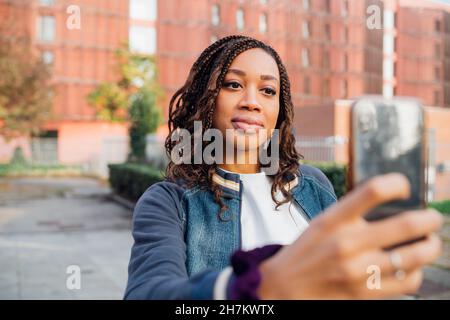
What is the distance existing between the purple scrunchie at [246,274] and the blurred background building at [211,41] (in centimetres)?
2488

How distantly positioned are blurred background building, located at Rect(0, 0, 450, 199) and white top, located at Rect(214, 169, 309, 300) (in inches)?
951

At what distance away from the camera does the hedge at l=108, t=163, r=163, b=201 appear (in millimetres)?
11178

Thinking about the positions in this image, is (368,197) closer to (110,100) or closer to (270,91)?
(270,91)

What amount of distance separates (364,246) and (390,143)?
0.52 feet

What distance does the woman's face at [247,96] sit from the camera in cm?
138

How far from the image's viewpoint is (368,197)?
23.9 inches

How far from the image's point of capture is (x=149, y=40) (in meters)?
34.9

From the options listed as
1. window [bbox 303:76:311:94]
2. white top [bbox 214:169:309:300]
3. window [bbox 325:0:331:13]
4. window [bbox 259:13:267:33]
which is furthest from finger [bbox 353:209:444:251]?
window [bbox 325:0:331:13]

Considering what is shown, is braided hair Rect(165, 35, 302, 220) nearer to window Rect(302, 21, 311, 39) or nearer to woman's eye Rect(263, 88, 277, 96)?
woman's eye Rect(263, 88, 277, 96)

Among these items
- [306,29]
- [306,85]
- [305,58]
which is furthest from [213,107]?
[306,29]
